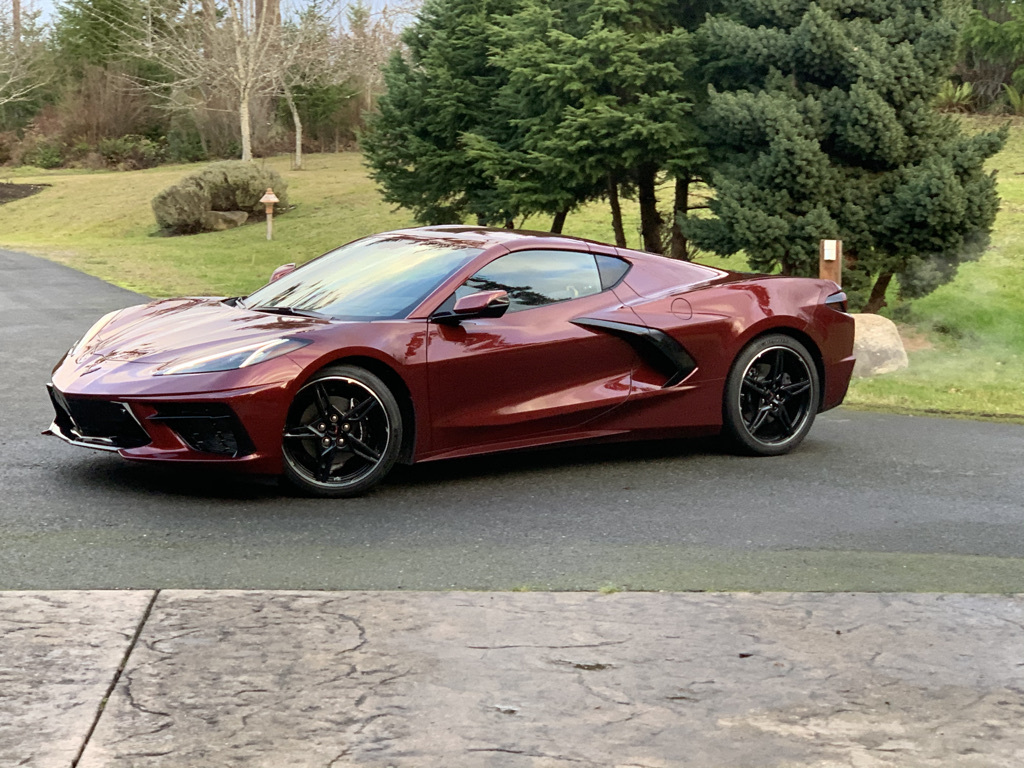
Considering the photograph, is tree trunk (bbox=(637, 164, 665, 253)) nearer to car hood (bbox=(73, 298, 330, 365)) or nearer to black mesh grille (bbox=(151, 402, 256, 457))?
car hood (bbox=(73, 298, 330, 365))

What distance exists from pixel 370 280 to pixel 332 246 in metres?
23.8

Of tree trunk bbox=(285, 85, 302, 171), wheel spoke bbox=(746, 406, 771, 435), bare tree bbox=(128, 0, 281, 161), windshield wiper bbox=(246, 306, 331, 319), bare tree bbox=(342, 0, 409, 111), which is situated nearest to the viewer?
windshield wiper bbox=(246, 306, 331, 319)

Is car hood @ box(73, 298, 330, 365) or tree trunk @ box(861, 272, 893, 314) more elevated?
car hood @ box(73, 298, 330, 365)

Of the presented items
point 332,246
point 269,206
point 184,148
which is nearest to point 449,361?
point 332,246

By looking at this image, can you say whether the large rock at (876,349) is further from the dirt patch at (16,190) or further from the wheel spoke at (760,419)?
the dirt patch at (16,190)

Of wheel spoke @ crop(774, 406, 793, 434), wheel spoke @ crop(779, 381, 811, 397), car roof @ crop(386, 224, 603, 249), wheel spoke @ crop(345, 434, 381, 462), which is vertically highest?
car roof @ crop(386, 224, 603, 249)

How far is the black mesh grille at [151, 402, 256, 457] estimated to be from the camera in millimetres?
5906

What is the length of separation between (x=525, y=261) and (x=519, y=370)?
2.28ft

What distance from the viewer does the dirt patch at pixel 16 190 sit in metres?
45.4

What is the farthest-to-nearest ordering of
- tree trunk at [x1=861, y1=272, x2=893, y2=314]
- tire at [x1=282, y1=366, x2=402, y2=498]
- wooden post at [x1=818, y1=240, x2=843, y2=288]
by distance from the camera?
tree trunk at [x1=861, y1=272, x2=893, y2=314]
wooden post at [x1=818, y1=240, x2=843, y2=288]
tire at [x1=282, y1=366, x2=402, y2=498]

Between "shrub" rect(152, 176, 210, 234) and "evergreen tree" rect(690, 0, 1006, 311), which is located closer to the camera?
"evergreen tree" rect(690, 0, 1006, 311)

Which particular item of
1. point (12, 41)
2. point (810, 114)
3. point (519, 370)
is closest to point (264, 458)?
point (519, 370)

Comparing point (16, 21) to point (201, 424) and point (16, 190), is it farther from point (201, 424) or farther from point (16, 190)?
point (201, 424)

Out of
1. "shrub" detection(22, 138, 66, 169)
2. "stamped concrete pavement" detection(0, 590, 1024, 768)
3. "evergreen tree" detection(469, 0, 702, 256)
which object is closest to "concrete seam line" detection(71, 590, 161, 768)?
"stamped concrete pavement" detection(0, 590, 1024, 768)
